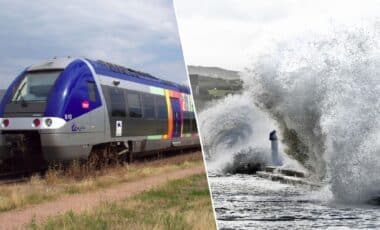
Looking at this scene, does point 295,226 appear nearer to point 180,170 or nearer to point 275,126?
point 275,126

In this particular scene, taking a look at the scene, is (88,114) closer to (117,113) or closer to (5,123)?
(117,113)

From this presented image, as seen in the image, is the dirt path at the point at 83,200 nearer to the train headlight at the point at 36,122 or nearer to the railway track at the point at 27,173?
the railway track at the point at 27,173

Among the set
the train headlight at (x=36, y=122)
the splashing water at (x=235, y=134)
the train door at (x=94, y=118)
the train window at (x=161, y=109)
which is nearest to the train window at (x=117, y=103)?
the train door at (x=94, y=118)

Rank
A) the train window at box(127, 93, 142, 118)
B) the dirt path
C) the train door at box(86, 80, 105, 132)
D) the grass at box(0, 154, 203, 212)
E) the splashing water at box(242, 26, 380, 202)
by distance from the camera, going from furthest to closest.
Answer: the train window at box(127, 93, 142, 118) → the train door at box(86, 80, 105, 132) → the grass at box(0, 154, 203, 212) → the dirt path → the splashing water at box(242, 26, 380, 202)

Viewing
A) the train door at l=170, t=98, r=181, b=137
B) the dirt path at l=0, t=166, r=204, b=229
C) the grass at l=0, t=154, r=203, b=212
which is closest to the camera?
the dirt path at l=0, t=166, r=204, b=229

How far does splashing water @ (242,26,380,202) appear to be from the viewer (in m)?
1.71

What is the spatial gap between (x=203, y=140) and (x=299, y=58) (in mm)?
410

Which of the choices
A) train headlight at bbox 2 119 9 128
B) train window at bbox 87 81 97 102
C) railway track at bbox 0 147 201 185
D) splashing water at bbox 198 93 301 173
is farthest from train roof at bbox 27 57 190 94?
splashing water at bbox 198 93 301 173

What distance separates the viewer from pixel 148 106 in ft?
13.4

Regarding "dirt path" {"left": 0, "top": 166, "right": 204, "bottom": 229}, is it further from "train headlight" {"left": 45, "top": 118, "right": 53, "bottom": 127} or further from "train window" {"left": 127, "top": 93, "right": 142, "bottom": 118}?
"train window" {"left": 127, "top": 93, "right": 142, "bottom": 118}

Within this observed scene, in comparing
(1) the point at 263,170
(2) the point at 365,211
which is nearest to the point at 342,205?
(2) the point at 365,211

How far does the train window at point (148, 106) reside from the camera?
4.03 m

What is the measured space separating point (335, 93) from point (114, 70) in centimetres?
204

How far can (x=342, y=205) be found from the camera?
179 cm
